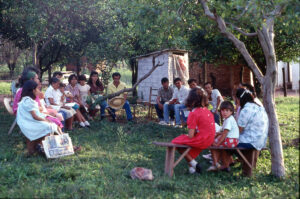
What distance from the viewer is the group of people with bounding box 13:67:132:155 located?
6090 mm

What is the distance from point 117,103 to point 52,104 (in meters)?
2.07

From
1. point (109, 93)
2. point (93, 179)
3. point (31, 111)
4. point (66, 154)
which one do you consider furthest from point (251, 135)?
point (109, 93)

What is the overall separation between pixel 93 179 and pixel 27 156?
1.97 meters

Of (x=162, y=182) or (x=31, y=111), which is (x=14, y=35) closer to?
(x=31, y=111)

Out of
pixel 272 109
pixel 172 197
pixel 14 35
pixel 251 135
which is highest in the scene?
pixel 14 35

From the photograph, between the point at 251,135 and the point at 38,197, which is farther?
the point at 251,135

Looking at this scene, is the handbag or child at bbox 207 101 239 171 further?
the handbag

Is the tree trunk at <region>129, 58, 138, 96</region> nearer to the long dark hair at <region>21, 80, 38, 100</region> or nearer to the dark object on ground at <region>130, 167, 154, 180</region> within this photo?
the long dark hair at <region>21, 80, 38, 100</region>

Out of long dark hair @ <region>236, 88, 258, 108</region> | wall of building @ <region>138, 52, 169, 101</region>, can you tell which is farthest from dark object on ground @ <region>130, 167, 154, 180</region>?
wall of building @ <region>138, 52, 169, 101</region>

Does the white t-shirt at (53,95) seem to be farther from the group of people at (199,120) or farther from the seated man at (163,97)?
the seated man at (163,97)

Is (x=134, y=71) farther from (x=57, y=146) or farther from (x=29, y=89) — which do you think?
(x=57, y=146)

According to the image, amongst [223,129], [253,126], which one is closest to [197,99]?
[223,129]

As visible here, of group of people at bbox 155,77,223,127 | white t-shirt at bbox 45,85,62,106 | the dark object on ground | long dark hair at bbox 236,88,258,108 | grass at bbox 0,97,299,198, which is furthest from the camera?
group of people at bbox 155,77,223,127

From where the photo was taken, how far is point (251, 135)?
211 inches
